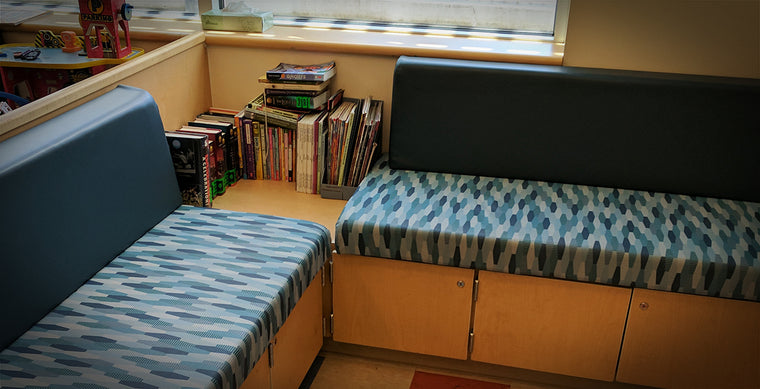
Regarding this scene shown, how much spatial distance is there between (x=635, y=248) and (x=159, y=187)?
1560 millimetres

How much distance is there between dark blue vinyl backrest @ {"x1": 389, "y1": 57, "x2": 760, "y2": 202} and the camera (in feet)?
7.59

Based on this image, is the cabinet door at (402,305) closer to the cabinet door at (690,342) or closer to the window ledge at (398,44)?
the cabinet door at (690,342)

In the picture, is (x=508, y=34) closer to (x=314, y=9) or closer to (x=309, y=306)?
(x=314, y=9)

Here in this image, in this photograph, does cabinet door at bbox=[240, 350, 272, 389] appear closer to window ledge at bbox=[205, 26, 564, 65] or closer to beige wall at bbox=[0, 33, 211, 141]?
beige wall at bbox=[0, 33, 211, 141]

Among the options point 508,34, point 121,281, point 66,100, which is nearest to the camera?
point 121,281

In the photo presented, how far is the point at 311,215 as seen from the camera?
2.47 m

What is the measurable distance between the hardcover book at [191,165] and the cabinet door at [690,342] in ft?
5.00

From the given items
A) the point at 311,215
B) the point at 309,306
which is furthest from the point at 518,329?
the point at 311,215

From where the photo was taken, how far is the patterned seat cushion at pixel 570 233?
6.59 feet

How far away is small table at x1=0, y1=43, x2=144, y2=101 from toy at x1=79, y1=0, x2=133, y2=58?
3cm

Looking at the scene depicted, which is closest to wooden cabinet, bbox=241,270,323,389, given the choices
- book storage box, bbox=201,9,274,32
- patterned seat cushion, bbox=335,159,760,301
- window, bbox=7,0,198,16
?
patterned seat cushion, bbox=335,159,760,301

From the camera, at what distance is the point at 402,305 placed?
2.25 m

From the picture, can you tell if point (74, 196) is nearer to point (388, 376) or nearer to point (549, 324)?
point (388, 376)

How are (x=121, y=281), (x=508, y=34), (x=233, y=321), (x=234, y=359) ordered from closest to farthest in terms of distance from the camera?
1. (x=234, y=359)
2. (x=233, y=321)
3. (x=121, y=281)
4. (x=508, y=34)
